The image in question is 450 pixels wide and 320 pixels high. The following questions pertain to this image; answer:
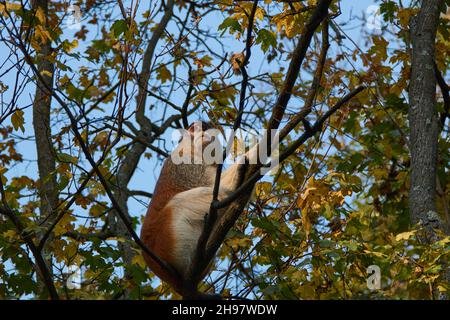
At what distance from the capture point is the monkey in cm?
611

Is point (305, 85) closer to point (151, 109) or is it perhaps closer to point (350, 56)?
point (350, 56)

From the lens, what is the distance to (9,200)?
718 cm

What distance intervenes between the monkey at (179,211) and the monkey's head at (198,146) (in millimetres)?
91

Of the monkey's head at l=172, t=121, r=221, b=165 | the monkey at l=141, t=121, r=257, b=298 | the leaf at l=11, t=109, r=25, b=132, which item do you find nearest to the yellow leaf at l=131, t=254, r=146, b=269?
the monkey at l=141, t=121, r=257, b=298

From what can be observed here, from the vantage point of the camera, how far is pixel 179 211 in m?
6.34

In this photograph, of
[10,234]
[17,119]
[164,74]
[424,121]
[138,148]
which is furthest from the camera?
[164,74]

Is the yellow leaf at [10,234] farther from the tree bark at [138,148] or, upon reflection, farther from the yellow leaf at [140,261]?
the tree bark at [138,148]

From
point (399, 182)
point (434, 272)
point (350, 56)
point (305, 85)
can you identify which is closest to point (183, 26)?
point (305, 85)

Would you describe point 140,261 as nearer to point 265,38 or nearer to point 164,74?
point 265,38

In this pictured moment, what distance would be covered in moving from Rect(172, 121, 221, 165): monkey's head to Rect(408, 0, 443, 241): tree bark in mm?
1907

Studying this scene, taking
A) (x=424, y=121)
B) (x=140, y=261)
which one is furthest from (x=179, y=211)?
→ (x=424, y=121)

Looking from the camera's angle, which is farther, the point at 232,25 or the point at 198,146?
the point at 198,146

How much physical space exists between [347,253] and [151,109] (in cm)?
513

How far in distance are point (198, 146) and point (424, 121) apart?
2.24m
